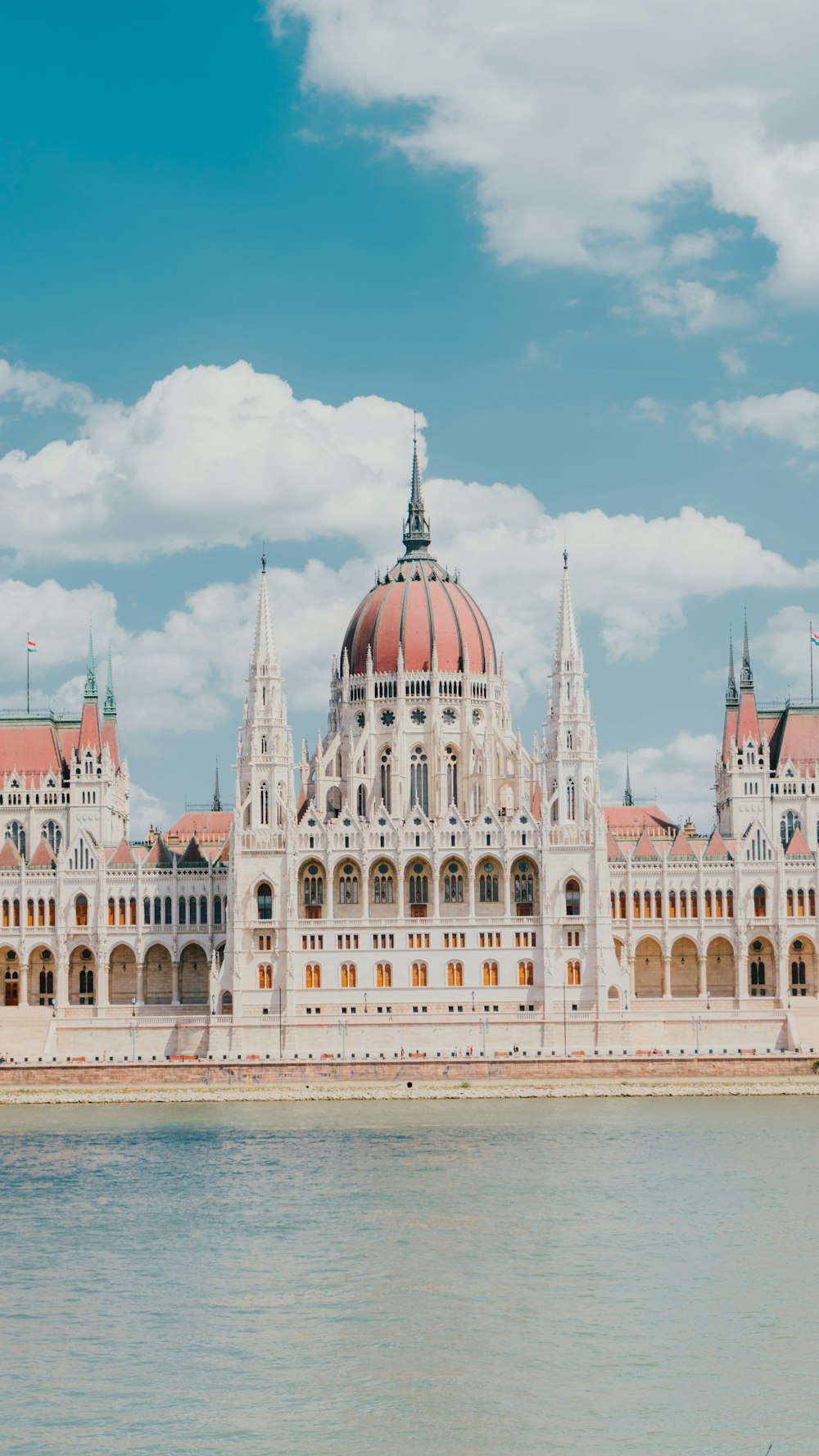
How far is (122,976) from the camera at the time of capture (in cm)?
13338

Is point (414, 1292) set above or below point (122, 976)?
below

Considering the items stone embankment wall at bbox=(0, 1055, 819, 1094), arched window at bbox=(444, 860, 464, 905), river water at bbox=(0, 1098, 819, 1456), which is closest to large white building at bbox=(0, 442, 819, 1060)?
arched window at bbox=(444, 860, 464, 905)

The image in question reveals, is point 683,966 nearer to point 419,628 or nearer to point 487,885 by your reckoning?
point 487,885

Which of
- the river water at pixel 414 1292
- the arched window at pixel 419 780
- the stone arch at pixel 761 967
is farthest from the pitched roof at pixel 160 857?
the river water at pixel 414 1292

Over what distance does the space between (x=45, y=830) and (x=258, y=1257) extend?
277 feet

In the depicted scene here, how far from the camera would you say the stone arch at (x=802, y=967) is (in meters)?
131

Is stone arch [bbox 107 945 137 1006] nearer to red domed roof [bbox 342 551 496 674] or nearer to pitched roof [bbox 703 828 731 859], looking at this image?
red domed roof [bbox 342 551 496 674]

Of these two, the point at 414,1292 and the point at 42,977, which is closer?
the point at 414,1292

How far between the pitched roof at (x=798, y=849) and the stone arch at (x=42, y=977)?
50810 mm

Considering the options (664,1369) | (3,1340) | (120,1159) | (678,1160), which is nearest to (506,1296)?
(664,1369)

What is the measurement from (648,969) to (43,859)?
42.7 meters

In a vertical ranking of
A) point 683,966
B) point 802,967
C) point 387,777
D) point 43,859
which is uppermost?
point 387,777

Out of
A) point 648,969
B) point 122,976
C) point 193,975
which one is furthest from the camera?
point 648,969

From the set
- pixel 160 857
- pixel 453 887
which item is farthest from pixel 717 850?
pixel 160 857
